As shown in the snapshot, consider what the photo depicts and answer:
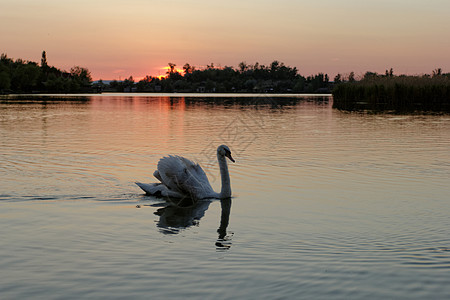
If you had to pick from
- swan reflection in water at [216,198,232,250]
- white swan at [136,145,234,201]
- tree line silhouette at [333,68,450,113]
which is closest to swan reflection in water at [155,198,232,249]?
swan reflection in water at [216,198,232,250]

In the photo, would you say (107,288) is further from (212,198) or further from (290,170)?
(290,170)

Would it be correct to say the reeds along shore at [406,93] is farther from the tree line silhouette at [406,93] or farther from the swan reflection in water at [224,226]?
the swan reflection in water at [224,226]

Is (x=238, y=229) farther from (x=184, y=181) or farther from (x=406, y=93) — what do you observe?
(x=406, y=93)

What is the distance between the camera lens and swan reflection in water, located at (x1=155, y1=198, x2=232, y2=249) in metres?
10.0

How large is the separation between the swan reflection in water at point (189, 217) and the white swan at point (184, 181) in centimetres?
25

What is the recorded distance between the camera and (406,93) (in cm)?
6019

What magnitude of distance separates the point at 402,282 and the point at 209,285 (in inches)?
101

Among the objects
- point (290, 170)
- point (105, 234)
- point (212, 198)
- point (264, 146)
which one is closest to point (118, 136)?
point (264, 146)

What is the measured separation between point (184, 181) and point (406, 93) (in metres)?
51.9

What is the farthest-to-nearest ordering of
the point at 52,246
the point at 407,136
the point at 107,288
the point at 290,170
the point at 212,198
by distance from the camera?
the point at 407,136
the point at 290,170
the point at 212,198
the point at 52,246
the point at 107,288

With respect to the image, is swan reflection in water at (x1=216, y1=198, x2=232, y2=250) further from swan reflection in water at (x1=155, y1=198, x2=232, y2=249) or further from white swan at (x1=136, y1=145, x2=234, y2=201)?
white swan at (x1=136, y1=145, x2=234, y2=201)

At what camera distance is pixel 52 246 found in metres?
8.98

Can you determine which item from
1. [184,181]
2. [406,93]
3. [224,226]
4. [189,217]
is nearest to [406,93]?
[406,93]

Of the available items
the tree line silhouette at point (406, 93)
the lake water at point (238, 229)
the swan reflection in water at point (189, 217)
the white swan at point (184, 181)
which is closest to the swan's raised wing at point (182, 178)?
the white swan at point (184, 181)
